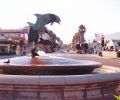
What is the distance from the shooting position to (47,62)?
11.1m

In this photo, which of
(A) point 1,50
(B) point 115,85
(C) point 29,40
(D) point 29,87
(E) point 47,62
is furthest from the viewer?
(A) point 1,50

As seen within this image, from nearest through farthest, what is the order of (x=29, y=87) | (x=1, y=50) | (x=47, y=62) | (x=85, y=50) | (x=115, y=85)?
(x=29, y=87)
(x=115, y=85)
(x=47, y=62)
(x=1, y=50)
(x=85, y=50)

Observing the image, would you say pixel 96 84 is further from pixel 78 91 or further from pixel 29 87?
pixel 29 87

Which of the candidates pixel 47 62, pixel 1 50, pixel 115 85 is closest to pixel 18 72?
pixel 47 62

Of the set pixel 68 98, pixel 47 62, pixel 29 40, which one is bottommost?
pixel 68 98

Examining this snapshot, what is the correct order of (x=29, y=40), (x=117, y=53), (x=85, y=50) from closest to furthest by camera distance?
(x=29, y=40), (x=117, y=53), (x=85, y=50)

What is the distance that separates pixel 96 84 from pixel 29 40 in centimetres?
382

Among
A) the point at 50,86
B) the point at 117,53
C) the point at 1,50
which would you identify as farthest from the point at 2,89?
the point at 1,50

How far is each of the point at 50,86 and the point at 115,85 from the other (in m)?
2.17

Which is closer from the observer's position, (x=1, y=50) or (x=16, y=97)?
(x=16, y=97)

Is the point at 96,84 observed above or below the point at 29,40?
below

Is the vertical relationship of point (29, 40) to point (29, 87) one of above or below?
above

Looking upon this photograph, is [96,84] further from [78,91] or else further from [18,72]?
[18,72]

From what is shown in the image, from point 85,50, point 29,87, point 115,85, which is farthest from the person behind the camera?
point 85,50
